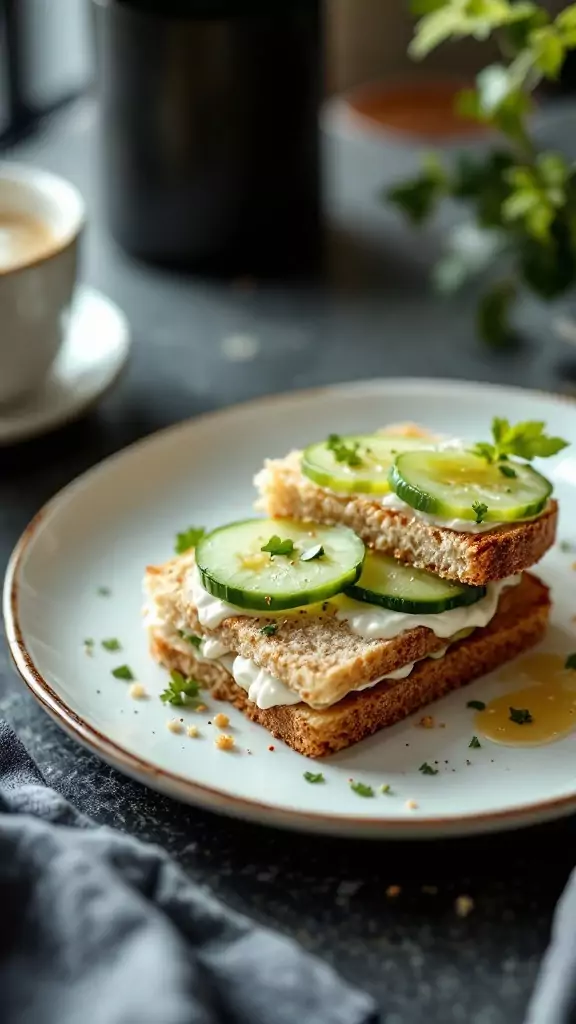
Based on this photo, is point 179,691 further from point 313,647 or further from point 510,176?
point 510,176

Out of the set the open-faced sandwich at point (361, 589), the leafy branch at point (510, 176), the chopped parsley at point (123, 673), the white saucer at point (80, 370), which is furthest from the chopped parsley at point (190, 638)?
the leafy branch at point (510, 176)

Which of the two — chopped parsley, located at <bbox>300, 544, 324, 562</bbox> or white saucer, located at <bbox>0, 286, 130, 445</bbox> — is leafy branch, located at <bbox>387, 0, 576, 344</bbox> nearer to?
white saucer, located at <bbox>0, 286, 130, 445</bbox>

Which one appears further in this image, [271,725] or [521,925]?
[271,725]

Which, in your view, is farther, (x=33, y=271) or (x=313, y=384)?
(x=313, y=384)

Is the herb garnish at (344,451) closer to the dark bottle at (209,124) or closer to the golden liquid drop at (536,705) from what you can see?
the golden liquid drop at (536,705)

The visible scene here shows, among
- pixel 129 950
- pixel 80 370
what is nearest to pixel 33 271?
pixel 80 370

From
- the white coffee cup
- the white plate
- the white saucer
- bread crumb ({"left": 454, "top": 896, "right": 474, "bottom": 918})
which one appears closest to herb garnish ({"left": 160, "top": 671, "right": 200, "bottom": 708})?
the white plate

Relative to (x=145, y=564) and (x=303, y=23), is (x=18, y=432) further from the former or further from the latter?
(x=303, y=23)

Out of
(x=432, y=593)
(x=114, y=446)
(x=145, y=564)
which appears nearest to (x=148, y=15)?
(x=114, y=446)
